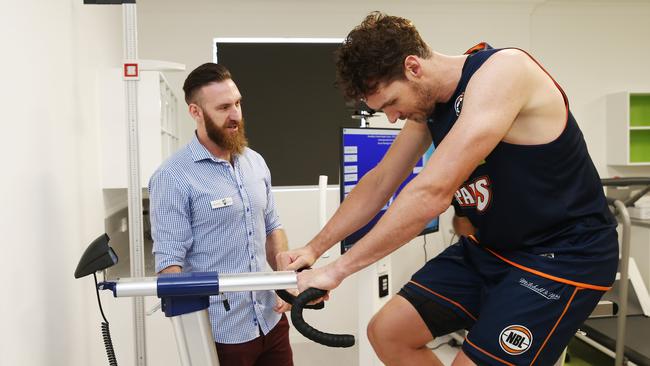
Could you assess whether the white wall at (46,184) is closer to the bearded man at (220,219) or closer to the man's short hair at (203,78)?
the bearded man at (220,219)

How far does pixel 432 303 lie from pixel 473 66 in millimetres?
706

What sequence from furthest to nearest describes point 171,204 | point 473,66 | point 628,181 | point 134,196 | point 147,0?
point 147,0, point 628,181, point 134,196, point 171,204, point 473,66

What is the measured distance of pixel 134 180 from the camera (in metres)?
2.28

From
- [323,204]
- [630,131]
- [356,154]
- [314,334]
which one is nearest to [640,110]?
[630,131]

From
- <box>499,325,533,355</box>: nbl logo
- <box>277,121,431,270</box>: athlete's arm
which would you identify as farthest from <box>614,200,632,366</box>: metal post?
<box>499,325,533,355</box>: nbl logo

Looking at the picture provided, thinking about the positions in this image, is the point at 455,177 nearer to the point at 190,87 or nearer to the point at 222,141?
the point at 222,141

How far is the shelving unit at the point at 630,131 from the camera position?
16.1ft

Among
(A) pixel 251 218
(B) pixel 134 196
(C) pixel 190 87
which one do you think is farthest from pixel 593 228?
(B) pixel 134 196

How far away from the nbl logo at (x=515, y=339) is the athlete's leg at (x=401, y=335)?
0.27m

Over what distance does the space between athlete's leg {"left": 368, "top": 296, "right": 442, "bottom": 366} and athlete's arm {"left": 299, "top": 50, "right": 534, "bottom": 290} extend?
15.5 inches

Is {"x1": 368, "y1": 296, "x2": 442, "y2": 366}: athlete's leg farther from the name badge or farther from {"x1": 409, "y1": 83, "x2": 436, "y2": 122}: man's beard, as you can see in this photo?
the name badge

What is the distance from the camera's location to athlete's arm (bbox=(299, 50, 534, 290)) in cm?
121

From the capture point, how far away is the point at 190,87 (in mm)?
2084

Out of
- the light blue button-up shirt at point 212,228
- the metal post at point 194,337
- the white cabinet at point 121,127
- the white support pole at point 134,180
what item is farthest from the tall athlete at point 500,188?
the white cabinet at point 121,127
